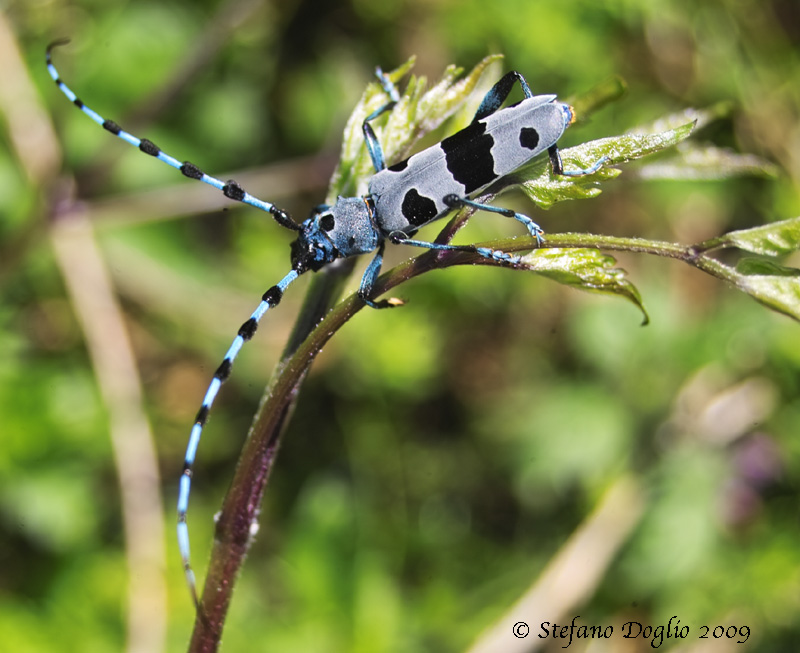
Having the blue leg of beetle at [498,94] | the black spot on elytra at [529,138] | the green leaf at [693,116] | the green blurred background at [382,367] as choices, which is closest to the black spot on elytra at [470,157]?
the black spot on elytra at [529,138]

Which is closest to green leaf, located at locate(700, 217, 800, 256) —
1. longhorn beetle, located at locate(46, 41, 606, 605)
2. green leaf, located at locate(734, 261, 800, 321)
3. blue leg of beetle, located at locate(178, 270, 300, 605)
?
green leaf, located at locate(734, 261, 800, 321)

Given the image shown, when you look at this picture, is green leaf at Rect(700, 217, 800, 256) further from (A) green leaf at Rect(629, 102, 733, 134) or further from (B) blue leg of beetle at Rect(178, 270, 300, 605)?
(B) blue leg of beetle at Rect(178, 270, 300, 605)

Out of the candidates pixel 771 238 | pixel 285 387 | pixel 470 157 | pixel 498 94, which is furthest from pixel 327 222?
pixel 771 238

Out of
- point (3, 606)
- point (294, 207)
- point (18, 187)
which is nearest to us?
point (3, 606)

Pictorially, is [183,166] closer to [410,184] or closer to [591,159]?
[410,184]

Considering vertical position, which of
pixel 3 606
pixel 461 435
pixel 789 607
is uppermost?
pixel 461 435

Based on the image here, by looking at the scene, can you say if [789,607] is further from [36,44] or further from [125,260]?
[36,44]

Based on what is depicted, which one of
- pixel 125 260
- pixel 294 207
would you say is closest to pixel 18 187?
pixel 125 260
